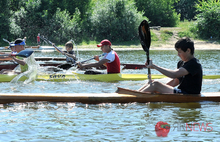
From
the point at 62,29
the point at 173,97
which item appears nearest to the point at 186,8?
the point at 62,29

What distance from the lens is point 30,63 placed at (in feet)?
32.4

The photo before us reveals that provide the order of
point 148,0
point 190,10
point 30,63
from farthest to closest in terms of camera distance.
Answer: point 190,10, point 148,0, point 30,63

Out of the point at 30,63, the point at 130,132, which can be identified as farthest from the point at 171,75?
the point at 30,63

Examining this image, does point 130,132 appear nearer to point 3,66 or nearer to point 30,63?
point 30,63

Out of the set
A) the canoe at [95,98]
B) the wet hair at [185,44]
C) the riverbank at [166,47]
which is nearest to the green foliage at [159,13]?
the riverbank at [166,47]

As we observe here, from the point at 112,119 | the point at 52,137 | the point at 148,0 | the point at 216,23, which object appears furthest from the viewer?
the point at 148,0

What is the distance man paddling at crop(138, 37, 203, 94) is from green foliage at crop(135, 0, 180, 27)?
37402 millimetres

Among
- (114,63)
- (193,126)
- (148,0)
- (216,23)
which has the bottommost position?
(193,126)

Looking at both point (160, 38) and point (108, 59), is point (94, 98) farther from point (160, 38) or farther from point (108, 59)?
point (160, 38)

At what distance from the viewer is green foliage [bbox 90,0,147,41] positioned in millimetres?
34062

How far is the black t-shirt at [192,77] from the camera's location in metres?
5.88

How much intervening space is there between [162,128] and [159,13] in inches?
1567

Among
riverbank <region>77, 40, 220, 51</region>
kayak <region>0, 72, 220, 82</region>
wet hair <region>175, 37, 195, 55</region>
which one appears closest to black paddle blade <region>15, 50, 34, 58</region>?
kayak <region>0, 72, 220, 82</region>

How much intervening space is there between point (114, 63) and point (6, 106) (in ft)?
13.1
